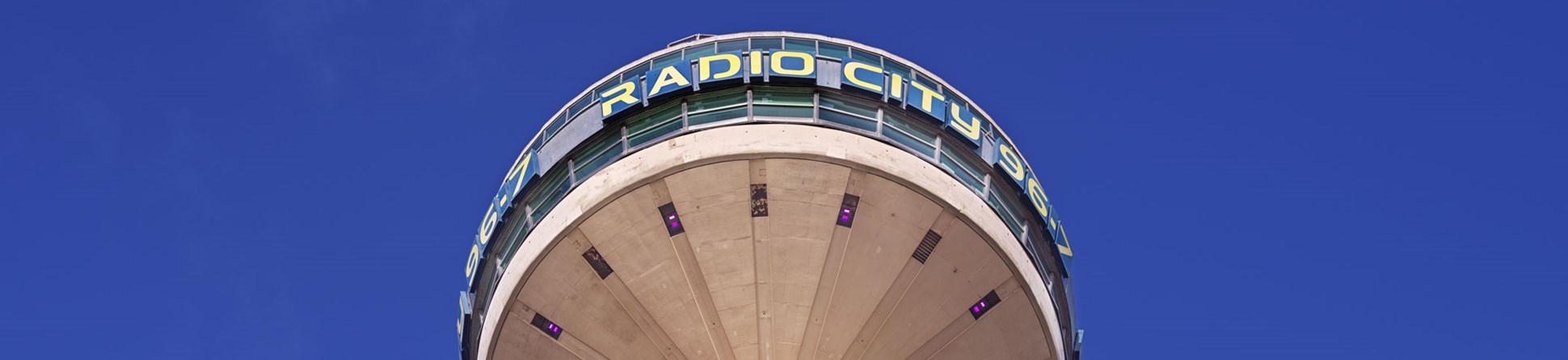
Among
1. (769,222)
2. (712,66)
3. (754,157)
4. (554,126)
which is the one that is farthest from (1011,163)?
(554,126)

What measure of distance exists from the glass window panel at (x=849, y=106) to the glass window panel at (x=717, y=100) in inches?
79.6

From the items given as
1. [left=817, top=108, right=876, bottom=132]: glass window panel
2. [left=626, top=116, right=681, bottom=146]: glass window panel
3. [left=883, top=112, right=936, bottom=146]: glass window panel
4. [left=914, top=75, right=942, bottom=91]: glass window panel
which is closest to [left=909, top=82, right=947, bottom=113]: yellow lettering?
[left=914, top=75, right=942, bottom=91]: glass window panel

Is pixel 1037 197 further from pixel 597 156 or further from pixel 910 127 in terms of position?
pixel 597 156

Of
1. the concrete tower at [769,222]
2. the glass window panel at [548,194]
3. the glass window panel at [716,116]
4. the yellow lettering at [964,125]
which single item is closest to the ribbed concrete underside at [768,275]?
the concrete tower at [769,222]

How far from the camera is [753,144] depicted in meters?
49.9

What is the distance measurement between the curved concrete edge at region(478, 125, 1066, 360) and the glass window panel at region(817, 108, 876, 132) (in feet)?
1.74

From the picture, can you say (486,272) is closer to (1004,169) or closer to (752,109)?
(752,109)

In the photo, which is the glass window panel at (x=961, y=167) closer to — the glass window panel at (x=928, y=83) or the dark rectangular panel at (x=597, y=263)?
the glass window panel at (x=928, y=83)

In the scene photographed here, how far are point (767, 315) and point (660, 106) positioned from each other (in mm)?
5697

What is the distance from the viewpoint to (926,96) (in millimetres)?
52656

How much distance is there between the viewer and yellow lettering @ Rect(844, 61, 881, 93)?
51.8m

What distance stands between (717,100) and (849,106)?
321cm

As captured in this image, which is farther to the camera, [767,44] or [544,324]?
[767,44]

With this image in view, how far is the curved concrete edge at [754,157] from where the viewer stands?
49.8 metres
